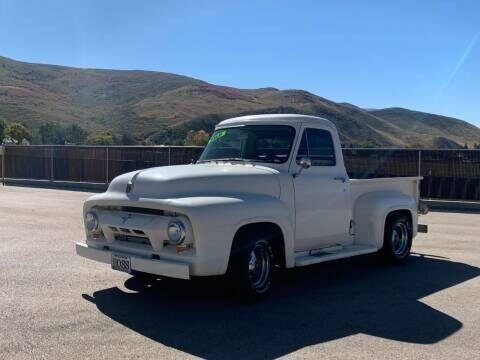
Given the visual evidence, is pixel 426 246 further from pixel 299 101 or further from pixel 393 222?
pixel 299 101

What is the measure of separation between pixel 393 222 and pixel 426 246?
2480 mm

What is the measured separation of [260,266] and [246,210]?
768 mm

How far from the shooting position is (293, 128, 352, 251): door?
7171mm

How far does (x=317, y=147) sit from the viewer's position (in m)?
7.71

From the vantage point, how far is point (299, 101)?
104188 millimetres

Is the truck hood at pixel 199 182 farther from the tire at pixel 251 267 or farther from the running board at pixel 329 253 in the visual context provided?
the running board at pixel 329 253

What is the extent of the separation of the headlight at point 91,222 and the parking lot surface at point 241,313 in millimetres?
744

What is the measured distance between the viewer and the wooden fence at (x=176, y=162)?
1877 cm

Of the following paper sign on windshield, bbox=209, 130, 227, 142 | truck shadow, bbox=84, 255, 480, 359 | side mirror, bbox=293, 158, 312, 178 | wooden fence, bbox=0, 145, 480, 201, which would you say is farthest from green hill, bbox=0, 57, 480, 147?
side mirror, bbox=293, 158, 312, 178

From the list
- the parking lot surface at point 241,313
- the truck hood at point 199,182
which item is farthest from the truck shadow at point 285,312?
the truck hood at point 199,182

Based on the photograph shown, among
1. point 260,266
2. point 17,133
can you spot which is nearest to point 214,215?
point 260,266

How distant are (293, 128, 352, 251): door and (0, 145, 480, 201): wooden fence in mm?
6649

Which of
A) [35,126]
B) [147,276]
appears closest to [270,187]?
[147,276]

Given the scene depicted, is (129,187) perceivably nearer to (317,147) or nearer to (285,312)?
(285,312)
